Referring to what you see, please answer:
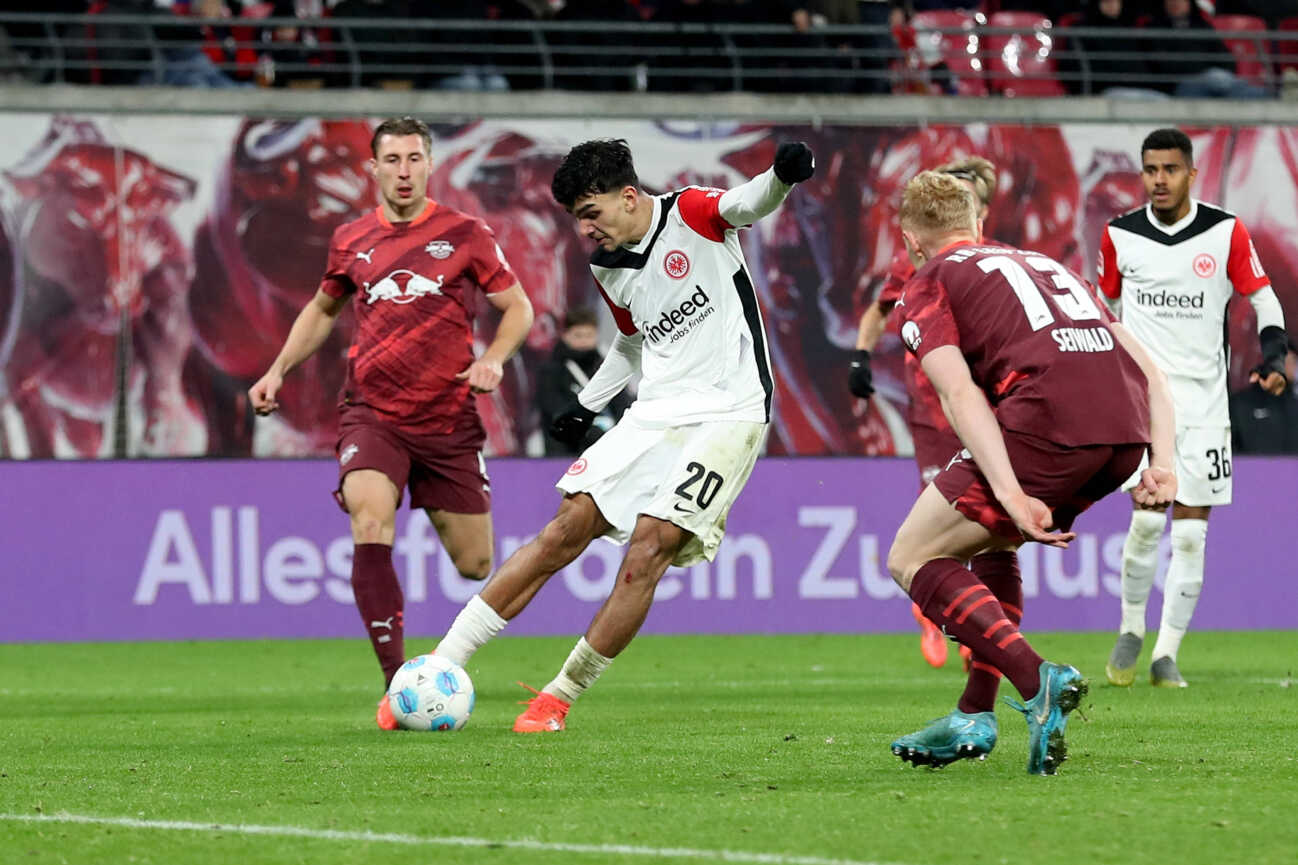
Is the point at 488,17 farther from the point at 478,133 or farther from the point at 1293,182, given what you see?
the point at 1293,182

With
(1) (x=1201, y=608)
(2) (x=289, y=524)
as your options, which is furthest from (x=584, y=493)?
(1) (x=1201, y=608)

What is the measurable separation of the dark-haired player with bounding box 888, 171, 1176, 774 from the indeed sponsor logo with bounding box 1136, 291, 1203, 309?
409 cm

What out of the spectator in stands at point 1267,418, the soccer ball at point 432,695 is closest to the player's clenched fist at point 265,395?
the soccer ball at point 432,695

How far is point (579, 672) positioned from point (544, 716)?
0.62 feet

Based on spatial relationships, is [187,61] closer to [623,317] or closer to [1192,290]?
[1192,290]

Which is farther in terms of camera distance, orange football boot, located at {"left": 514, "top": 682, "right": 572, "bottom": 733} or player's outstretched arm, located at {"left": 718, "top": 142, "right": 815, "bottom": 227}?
orange football boot, located at {"left": 514, "top": 682, "right": 572, "bottom": 733}

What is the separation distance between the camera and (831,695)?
9.22 metres

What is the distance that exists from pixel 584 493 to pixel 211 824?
264 centimetres

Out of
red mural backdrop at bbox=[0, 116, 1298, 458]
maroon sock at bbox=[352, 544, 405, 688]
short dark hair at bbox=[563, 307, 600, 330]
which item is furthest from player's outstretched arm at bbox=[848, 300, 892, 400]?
red mural backdrop at bbox=[0, 116, 1298, 458]

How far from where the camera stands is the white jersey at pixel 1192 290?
9.93m

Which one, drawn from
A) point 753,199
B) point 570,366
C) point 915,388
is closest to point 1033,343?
point 753,199

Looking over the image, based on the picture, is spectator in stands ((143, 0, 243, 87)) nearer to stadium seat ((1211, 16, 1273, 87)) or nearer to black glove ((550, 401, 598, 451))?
A: stadium seat ((1211, 16, 1273, 87))

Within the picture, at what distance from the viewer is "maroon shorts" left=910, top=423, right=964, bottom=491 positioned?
33.6 feet

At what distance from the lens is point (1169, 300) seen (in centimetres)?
1000
